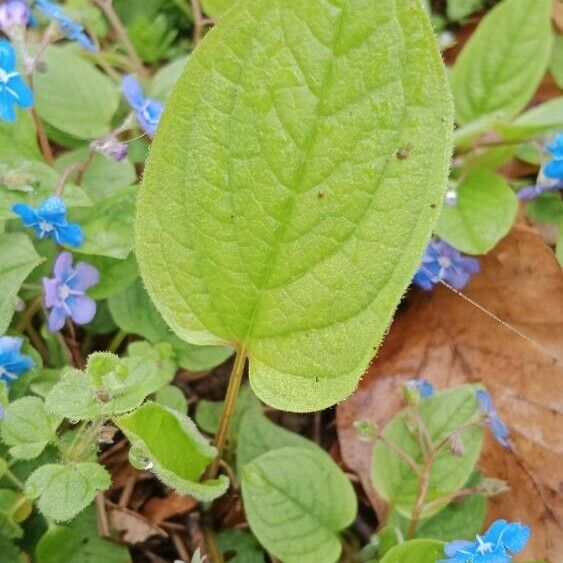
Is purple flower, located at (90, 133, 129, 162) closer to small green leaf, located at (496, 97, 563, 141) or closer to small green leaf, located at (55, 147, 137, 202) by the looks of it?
small green leaf, located at (55, 147, 137, 202)

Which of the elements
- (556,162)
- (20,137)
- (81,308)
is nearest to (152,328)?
(81,308)

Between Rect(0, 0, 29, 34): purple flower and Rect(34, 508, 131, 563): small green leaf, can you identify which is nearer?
Rect(34, 508, 131, 563): small green leaf

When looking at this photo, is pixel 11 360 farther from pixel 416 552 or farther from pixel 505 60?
pixel 505 60

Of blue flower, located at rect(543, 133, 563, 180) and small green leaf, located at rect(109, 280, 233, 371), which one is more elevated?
small green leaf, located at rect(109, 280, 233, 371)

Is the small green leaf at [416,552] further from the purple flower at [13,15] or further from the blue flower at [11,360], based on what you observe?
the purple flower at [13,15]

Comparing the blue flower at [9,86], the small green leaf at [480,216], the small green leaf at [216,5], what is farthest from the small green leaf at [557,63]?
the blue flower at [9,86]

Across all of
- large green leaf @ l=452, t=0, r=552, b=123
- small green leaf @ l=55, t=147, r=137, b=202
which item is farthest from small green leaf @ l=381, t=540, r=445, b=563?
→ large green leaf @ l=452, t=0, r=552, b=123
